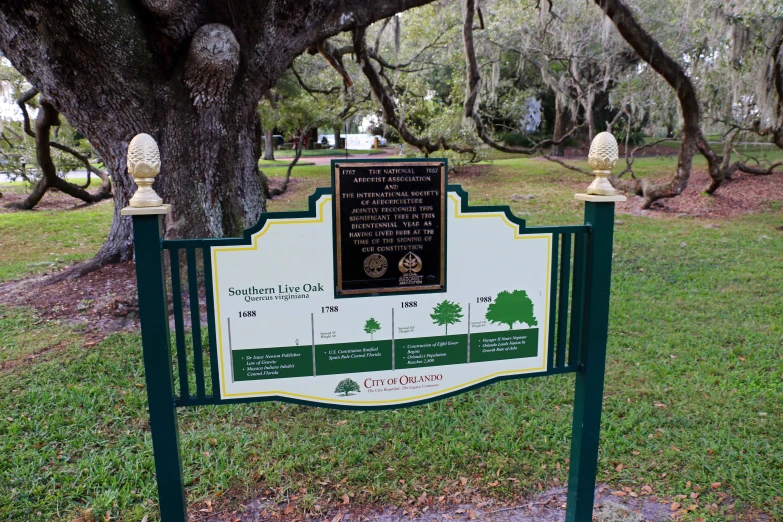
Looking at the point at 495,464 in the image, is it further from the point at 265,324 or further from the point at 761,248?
the point at 761,248

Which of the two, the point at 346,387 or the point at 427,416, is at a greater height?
the point at 346,387

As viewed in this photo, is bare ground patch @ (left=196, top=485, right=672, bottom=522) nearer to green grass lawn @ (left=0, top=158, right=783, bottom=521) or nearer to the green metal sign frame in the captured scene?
green grass lawn @ (left=0, top=158, right=783, bottom=521)

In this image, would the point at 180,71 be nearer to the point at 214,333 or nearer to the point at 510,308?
the point at 214,333

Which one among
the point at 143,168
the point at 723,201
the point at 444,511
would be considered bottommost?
the point at 444,511

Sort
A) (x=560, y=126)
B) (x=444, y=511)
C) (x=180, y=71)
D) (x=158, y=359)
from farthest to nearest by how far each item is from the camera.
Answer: (x=560, y=126), (x=180, y=71), (x=444, y=511), (x=158, y=359)

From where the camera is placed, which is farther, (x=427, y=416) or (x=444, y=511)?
(x=427, y=416)

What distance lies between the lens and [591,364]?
292cm

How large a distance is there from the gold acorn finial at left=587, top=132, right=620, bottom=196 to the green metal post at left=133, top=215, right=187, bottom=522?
73.8 inches

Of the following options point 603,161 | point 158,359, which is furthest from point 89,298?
point 603,161

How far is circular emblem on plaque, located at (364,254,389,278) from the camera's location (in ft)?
8.70

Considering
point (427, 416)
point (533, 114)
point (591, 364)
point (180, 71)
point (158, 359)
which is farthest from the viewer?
point (533, 114)

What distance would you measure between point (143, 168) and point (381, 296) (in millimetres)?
1094

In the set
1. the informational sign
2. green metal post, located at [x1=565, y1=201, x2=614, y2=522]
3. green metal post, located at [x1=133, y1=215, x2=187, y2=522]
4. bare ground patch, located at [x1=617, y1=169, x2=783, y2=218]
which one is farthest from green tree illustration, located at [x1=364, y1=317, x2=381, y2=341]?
bare ground patch, located at [x1=617, y1=169, x2=783, y2=218]

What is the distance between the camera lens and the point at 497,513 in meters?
3.19
